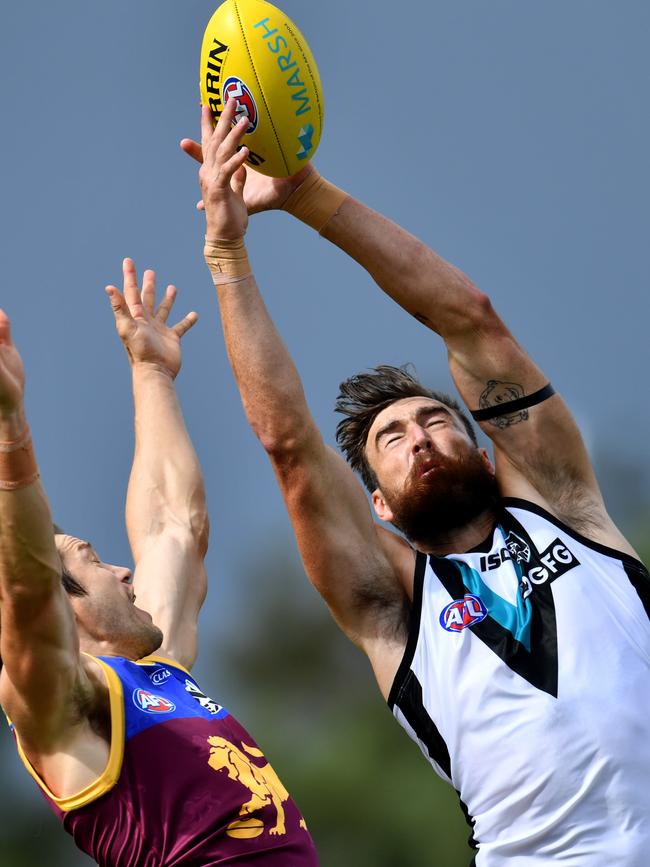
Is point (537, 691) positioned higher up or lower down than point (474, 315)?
lower down

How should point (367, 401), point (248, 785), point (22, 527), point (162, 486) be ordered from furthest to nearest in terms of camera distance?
point (162, 486), point (367, 401), point (248, 785), point (22, 527)

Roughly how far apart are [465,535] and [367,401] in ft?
2.51

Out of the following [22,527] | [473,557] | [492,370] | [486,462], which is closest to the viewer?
[22,527]

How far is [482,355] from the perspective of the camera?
15.1ft

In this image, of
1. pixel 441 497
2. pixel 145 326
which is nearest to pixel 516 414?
pixel 441 497

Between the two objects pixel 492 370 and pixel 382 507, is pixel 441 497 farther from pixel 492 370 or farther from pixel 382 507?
pixel 492 370

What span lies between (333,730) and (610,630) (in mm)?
9165

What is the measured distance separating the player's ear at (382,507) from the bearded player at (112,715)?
91 cm

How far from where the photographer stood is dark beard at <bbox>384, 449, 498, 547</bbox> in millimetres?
4535

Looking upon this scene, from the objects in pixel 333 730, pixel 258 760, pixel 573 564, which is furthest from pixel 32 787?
pixel 573 564

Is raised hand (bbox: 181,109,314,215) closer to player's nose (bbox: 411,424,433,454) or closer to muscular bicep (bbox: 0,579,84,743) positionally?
player's nose (bbox: 411,424,433,454)

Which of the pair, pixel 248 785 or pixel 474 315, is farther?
pixel 474 315

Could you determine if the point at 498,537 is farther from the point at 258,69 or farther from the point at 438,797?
the point at 438,797

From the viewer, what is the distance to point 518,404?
4.55m
